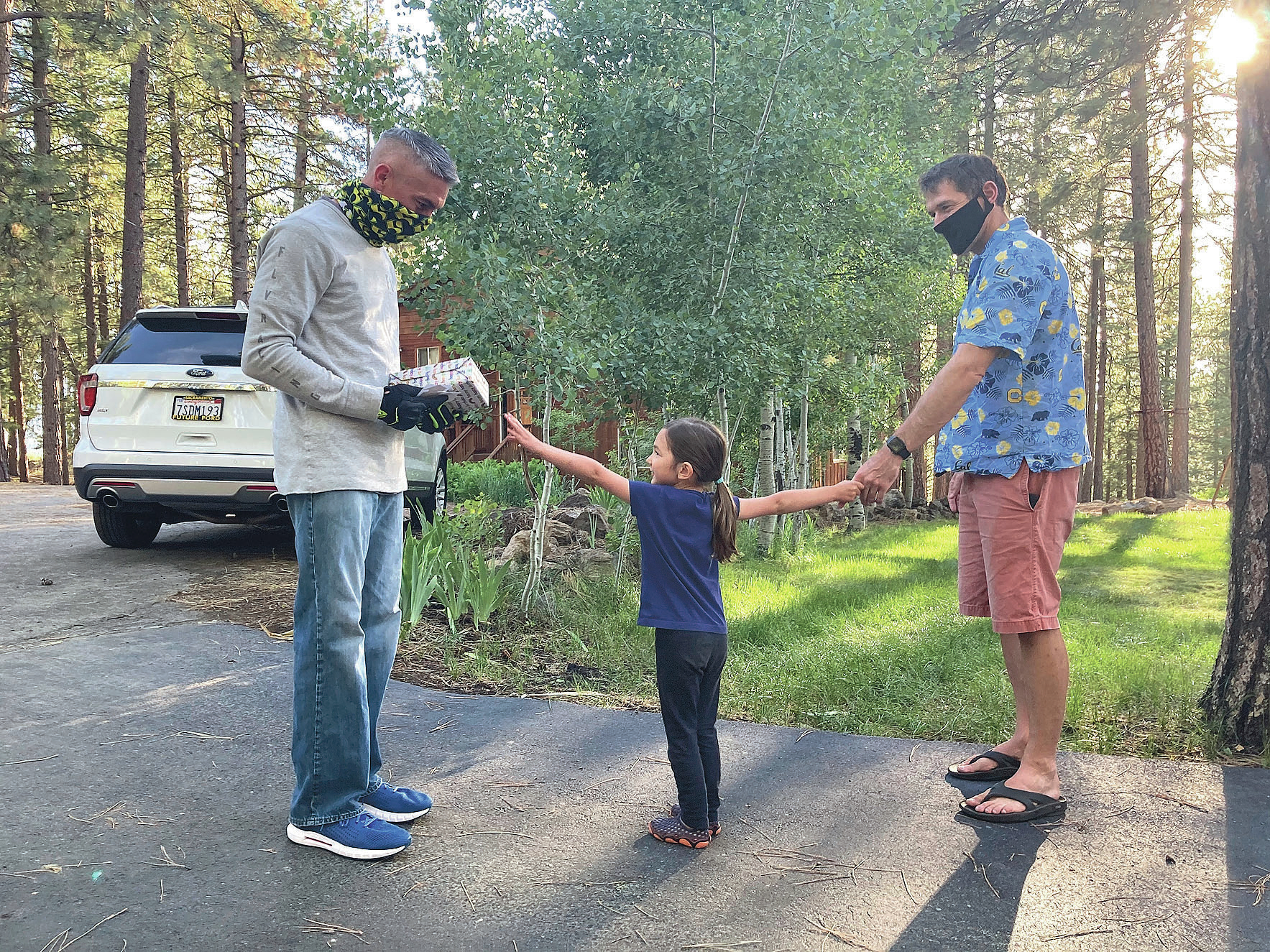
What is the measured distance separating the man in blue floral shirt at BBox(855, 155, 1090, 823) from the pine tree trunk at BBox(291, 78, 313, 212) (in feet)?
57.7

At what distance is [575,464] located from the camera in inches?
119

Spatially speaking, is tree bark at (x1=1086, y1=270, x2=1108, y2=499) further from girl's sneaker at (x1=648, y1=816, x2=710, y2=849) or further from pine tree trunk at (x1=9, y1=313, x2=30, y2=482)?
pine tree trunk at (x1=9, y1=313, x2=30, y2=482)

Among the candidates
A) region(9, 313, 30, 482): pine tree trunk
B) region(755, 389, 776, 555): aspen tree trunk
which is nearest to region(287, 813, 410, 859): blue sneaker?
region(755, 389, 776, 555): aspen tree trunk

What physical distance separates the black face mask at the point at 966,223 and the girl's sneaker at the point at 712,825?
2251 millimetres

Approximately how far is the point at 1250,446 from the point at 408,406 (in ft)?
11.3

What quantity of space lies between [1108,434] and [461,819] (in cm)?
4685

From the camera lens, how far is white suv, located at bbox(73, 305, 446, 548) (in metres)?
7.13

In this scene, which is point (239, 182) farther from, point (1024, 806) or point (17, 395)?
point (17, 395)

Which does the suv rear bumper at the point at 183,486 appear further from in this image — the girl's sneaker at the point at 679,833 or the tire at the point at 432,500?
the girl's sneaker at the point at 679,833

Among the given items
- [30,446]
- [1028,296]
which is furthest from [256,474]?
[30,446]

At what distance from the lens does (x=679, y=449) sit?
120 inches

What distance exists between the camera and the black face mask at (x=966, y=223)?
351cm

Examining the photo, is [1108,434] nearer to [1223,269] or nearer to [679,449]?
[1223,269]

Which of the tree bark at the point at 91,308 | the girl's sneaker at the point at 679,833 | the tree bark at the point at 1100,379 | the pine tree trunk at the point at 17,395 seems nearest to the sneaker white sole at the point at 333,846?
the girl's sneaker at the point at 679,833
